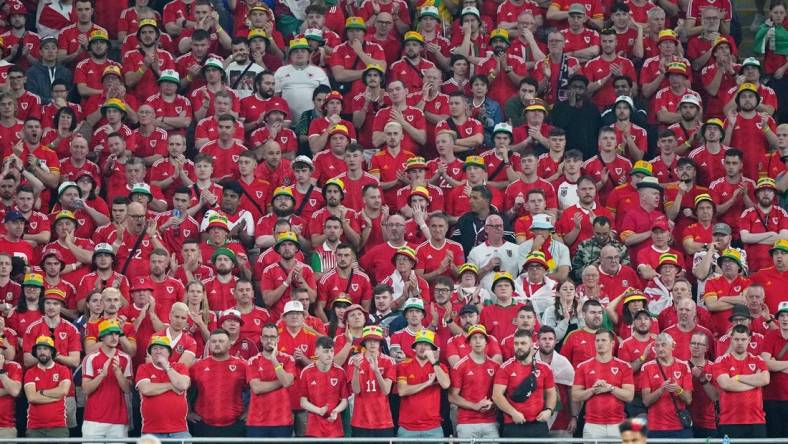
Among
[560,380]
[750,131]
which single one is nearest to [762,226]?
[750,131]

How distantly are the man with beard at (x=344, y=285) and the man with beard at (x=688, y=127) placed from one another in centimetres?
491

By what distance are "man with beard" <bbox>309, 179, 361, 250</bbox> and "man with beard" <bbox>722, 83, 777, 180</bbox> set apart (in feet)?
16.4

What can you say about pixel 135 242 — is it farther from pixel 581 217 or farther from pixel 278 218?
pixel 581 217

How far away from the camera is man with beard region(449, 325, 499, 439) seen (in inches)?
769

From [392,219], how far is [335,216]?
71 centimetres

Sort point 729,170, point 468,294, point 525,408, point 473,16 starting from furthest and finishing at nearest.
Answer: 1. point 473,16
2. point 729,170
3. point 468,294
4. point 525,408

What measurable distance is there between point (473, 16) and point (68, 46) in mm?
5486

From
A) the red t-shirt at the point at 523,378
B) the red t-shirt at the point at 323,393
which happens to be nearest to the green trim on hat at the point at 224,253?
the red t-shirt at the point at 323,393

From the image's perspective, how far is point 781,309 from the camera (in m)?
20.3

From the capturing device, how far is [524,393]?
63.6ft

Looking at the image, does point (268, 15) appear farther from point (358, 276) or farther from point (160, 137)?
point (358, 276)

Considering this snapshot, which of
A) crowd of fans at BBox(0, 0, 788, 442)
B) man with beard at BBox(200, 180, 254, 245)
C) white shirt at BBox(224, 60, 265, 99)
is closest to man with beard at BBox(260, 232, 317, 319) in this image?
crowd of fans at BBox(0, 0, 788, 442)

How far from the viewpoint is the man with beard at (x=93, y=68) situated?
80.4 ft

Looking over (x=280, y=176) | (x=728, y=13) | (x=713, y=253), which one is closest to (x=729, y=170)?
(x=713, y=253)
